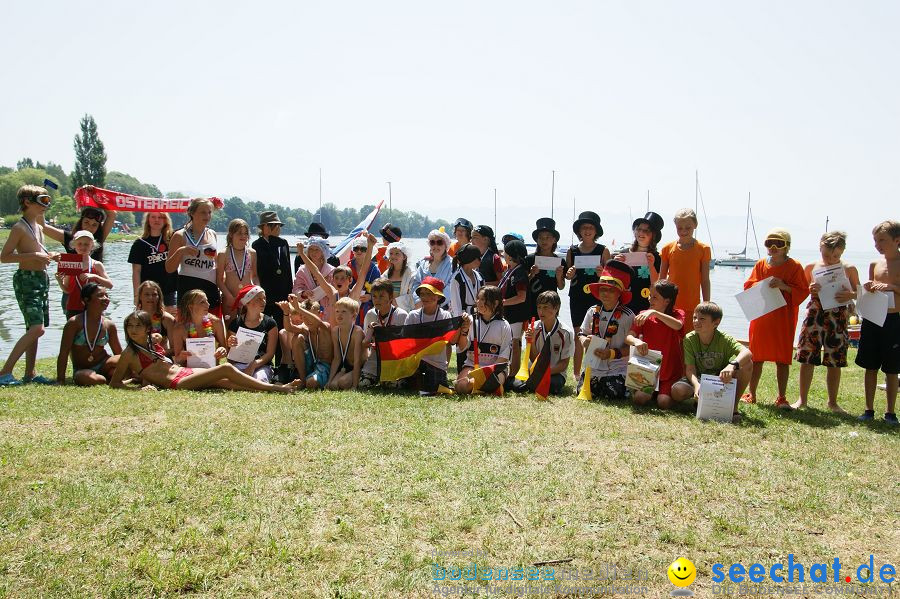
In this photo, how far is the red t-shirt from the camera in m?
7.30

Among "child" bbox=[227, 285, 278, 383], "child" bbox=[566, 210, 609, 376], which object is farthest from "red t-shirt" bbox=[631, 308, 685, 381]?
"child" bbox=[227, 285, 278, 383]

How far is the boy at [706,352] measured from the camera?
6.88 m

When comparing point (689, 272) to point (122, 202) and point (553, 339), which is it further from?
point (122, 202)

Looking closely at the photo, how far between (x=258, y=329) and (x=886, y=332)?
6.85m

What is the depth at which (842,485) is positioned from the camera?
4.74 m

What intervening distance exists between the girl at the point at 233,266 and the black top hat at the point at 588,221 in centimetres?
412

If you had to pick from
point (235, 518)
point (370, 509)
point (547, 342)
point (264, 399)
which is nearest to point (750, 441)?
point (547, 342)

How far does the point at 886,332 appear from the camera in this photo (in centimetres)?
701

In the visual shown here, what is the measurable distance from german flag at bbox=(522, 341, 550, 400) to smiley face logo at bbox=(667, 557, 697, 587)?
390 cm

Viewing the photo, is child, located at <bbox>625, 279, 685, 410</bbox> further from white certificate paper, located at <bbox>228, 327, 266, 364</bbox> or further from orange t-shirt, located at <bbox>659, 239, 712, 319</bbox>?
white certificate paper, located at <bbox>228, 327, 266, 364</bbox>

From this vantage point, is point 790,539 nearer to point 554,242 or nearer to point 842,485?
point 842,485

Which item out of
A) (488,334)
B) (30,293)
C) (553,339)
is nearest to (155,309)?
(30,293)

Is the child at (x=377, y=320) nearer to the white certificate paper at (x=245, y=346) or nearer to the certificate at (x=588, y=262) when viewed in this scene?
the white certificate paper at (x=245, y=346)

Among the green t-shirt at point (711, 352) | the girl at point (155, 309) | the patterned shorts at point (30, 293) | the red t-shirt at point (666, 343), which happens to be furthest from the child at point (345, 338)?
the green t-shirt at point (711, 352)
